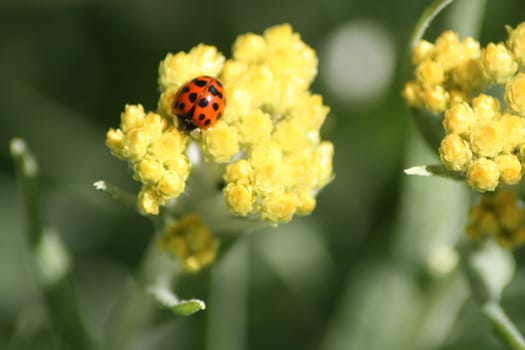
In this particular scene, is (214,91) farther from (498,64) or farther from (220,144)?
(498,64)

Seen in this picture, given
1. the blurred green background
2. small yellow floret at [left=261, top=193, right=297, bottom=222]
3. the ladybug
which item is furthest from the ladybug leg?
the blurred green background

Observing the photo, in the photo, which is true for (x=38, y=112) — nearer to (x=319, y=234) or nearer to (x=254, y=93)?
(x=319, y=234)

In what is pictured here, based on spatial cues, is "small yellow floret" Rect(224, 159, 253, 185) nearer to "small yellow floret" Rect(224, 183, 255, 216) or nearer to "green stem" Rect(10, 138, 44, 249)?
"small yellow floret" Rect(224, 183, 255, 216)

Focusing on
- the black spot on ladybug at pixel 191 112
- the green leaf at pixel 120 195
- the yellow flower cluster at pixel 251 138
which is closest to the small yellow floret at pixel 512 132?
the yellow flower cluster at pixel 251 138

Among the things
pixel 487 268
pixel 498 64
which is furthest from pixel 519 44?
pixel 487 268

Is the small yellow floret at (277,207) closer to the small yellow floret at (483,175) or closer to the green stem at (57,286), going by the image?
the small yellow floret at (483,175)

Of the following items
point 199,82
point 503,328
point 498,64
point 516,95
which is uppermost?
point 199,82
